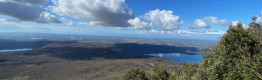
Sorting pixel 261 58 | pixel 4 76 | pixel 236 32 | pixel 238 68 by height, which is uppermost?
pixel 236 32

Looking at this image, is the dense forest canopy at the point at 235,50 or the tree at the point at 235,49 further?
the tree at the point at 235,49

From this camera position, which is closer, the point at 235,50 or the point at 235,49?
the point at 235,50

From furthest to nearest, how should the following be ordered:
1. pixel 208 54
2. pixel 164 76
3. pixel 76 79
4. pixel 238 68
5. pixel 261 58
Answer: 1. pixel 76 79
2. pixel 164 76
3. pixel 208 54
4. pixel 238 68
5. pixel 261 58

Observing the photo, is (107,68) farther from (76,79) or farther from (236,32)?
(236,32)

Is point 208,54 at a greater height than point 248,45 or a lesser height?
lesser

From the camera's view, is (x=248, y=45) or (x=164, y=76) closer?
(x=248, y=45)

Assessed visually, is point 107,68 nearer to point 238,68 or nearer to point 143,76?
point 143,76

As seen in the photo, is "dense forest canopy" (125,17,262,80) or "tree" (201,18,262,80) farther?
"tree" (201,18,262,80)

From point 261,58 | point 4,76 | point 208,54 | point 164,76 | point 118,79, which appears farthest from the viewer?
point 4,76

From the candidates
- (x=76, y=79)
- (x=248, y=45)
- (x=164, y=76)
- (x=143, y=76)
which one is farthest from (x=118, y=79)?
(x=248, y=45)

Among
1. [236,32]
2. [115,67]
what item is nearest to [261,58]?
[236,32]
